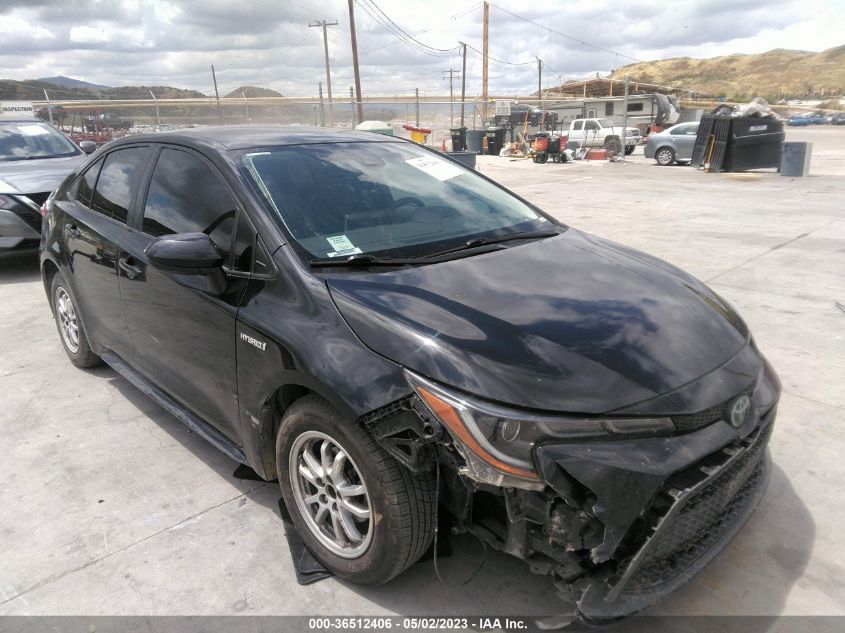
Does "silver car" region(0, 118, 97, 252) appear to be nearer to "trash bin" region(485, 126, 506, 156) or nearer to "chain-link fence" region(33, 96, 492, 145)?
"chain-link fence" region(33, 96, 492, 145)

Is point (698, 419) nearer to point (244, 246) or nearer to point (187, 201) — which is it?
point (244, 246)

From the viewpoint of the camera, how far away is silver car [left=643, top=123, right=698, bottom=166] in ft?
66.0

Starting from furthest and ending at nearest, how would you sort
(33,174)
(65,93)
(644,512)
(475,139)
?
(65,93), (475,139), (33,174), (644,512)

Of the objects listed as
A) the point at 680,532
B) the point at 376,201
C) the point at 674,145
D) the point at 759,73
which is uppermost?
the point at 759,73

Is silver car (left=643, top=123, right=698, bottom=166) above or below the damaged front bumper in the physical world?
below

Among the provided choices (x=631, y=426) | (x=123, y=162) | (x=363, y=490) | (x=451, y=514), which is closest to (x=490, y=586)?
(x=451, y=514)

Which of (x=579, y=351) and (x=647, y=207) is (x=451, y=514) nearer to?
(x=579, y=351)

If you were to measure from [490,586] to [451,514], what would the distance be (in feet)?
1.36

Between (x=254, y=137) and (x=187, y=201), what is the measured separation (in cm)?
48

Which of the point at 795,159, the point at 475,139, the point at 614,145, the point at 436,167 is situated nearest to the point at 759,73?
the point at 614,145

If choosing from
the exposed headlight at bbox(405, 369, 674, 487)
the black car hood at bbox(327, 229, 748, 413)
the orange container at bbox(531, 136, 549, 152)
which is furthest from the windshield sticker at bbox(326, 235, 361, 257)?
the orange container at bbox(531, 136, 549, 152)

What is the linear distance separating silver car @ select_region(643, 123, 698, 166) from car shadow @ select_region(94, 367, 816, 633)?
19769 mm

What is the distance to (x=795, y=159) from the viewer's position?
1564cm

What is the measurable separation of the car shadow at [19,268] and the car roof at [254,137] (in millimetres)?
4439
